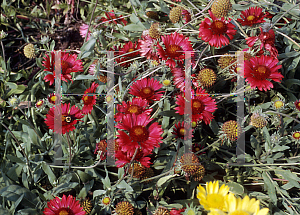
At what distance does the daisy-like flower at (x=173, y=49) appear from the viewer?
1256 millimetres

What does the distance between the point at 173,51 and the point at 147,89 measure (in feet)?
0.75

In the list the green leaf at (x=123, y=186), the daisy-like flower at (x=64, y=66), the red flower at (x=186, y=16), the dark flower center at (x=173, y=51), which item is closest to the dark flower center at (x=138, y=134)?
the green leaf at (x=123, y=186)

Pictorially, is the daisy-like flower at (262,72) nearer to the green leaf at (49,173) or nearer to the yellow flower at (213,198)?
the yellow flower at (213,198)

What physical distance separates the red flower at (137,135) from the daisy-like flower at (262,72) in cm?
48

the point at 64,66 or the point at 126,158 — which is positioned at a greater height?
the point at 64,66

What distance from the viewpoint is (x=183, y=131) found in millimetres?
1167

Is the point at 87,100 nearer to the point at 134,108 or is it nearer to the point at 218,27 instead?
the point at 134,108

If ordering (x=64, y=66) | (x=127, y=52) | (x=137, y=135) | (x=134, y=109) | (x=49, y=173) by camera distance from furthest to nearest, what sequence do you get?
1. (x=127, y=52)
2. (x=64, y=66)
3. (x=49, y=173)
4. (x=134, y=109)
5. (x=137, y=135)

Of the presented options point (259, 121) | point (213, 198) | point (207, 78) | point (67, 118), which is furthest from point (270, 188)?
point (67, 118)

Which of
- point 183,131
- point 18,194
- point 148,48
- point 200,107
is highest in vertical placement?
point 148,48

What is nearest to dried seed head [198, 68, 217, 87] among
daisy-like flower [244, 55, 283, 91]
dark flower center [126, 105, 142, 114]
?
daisy-like flower [244, 55, 283, 91]

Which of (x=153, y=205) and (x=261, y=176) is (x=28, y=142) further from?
(x=261, y=176)

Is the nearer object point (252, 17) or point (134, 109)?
point (134, 109)

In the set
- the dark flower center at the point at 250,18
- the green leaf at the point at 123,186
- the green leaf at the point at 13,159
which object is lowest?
the green leaf at the point at 123,186
